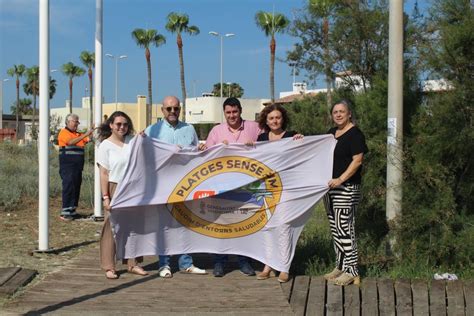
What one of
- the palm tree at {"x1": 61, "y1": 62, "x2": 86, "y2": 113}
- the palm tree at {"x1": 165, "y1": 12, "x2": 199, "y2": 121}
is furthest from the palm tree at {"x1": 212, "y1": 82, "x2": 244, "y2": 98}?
the palm tree at {"x1": 165, "y1": 12, "x2": 199, "y2": 121}

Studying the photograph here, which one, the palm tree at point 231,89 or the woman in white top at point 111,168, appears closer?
the woman in white top at point 111,168

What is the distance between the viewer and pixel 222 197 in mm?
7012

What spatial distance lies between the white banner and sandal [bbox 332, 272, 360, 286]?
1.99 ft

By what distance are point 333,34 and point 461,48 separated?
16.1ft

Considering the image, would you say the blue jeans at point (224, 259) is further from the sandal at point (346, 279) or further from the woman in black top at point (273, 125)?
the sandal at point (346, 279)

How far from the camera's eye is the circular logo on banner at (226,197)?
6.88 meters

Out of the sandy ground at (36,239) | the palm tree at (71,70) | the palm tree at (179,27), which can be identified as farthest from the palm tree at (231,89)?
the sandy ground at (36,239)

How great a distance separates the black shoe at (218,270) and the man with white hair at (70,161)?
15.8 feet

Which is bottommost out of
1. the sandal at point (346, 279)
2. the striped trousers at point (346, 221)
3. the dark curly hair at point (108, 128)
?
the sandal at point (346, 279)

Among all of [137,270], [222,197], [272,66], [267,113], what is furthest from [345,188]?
[272,66]

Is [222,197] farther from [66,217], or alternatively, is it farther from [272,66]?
[272,66]

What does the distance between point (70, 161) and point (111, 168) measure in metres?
4.46

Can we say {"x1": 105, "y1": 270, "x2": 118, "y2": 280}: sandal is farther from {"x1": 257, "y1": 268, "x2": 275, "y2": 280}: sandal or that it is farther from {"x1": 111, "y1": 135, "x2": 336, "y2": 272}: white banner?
{"x1": 257, "y1": 268, "x2": 275, "y2": 280}: sandal

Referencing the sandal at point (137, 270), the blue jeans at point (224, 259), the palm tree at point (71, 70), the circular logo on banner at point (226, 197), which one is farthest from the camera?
the palm tree at point (71, 70)
